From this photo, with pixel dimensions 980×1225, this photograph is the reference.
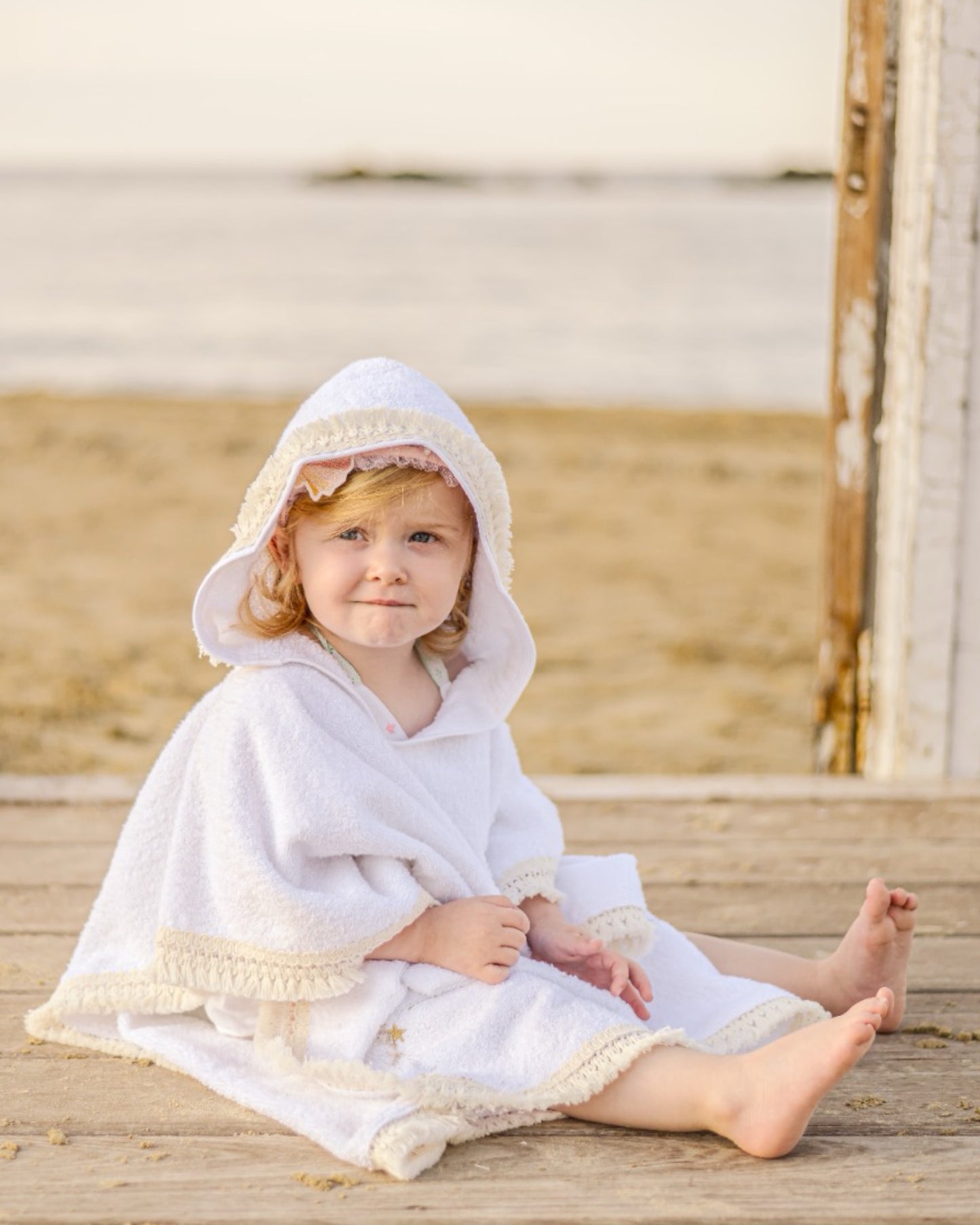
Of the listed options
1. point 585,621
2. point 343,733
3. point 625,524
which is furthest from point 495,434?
point 343,733

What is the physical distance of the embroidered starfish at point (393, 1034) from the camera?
6.26ft

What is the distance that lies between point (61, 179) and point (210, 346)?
55046 millimetres

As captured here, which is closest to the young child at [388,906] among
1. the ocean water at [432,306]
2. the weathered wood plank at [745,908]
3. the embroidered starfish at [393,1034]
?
the embroidered starfish at [393,1034]

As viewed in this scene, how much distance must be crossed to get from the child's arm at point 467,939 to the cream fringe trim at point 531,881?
0.14 metres

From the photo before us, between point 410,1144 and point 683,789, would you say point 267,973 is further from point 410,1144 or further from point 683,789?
point 683,789

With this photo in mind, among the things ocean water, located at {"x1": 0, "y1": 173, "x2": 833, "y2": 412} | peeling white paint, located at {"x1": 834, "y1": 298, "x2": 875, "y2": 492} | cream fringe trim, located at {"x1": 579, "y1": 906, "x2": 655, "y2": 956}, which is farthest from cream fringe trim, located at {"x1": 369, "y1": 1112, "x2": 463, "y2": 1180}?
ocean water, located at {"x1": 0, "y1": 173, "x2": 833, "y2": 412}

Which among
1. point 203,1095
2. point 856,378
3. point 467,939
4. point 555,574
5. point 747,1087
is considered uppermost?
point 856,378

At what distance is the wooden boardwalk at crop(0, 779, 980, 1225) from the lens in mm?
1677

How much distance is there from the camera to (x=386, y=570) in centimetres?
194

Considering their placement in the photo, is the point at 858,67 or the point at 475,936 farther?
the point at 858,67

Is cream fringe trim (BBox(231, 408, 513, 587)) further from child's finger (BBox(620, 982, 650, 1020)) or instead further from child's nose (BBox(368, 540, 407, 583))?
child's finger (BBox(620, 982, 650, 1020))

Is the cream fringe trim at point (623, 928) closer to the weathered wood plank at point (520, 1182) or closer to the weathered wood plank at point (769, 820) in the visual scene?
the weathered wood plank at point (520, 1182)

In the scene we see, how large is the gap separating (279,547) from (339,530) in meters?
0.14

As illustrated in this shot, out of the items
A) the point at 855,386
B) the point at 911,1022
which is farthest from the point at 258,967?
the point at 855,386
